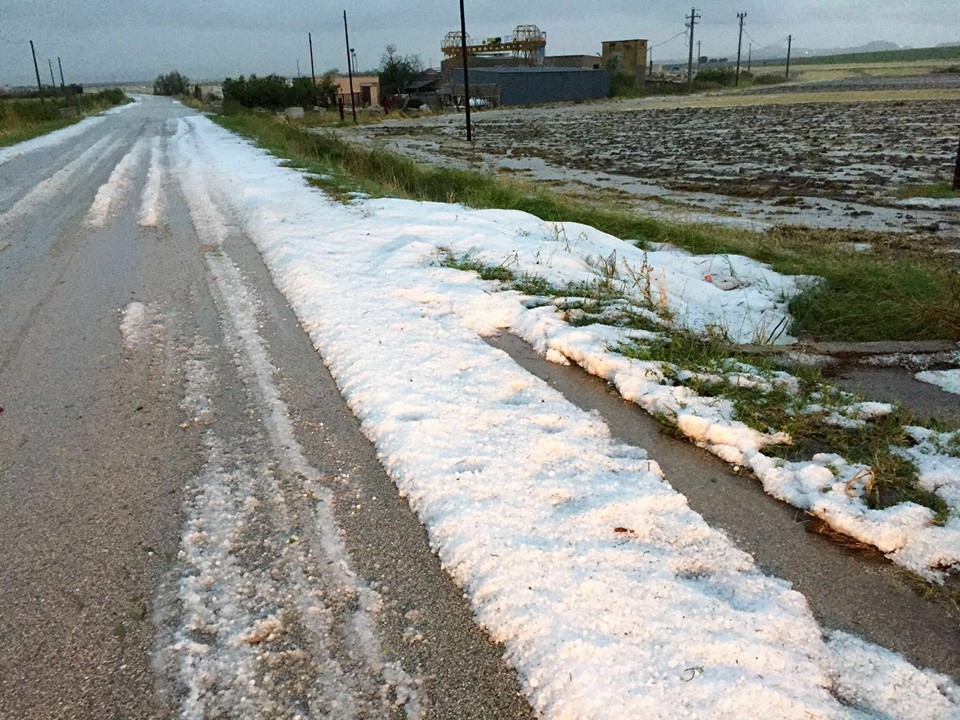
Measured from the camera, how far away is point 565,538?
2.94 m

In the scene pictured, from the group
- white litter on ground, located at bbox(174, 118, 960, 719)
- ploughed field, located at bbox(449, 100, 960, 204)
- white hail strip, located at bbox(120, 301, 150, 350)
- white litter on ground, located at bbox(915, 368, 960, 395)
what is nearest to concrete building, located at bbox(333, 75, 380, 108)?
ploughed field, located at bbox(449, 100, 960, 204)

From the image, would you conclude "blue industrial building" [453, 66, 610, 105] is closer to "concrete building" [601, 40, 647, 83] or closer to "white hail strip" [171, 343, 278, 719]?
"concrete building" [601, 40, 647, 83]

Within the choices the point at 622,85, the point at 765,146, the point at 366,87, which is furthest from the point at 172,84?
the point at 765,146

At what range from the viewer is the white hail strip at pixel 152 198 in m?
10.1

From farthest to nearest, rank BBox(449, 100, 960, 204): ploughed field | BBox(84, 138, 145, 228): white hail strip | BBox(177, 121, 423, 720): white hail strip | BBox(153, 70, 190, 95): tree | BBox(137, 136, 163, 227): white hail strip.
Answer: BBox(153, 70, 190, 95): tree → BBox(449, 100, 960, 204): ploughed field → BBox(84, 138, 145, 228): white hail strip → BBox(137, 136, 163, 227): white hail strip → BBox(177, 121, 423, 720): white hail strip

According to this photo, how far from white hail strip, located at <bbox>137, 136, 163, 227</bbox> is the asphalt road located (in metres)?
4.36

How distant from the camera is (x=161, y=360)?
5000 millimetres

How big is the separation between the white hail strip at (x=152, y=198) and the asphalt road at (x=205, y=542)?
4356 millimetres

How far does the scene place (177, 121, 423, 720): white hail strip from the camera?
2336 millimetres

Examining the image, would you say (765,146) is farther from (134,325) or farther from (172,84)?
(172,84)

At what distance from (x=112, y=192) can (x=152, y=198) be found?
4.46ft

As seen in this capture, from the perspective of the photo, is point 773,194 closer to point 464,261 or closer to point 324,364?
point 464,261

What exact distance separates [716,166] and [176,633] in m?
20.7

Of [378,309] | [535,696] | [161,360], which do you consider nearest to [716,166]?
[378,309]
